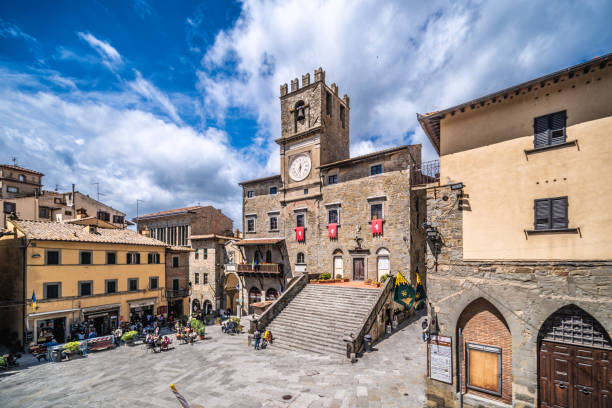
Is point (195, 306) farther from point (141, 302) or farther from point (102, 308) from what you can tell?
point (102, 308)

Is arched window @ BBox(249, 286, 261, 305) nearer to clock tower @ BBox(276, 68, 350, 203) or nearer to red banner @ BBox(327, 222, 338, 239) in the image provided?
clock tower @ BBox(276, 68, 350, 203)

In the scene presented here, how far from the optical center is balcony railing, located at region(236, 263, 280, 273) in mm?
31062

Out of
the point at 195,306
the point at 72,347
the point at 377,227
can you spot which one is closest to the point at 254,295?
the point at 195,306

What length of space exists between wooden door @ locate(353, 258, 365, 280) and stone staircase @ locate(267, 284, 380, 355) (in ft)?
11.3

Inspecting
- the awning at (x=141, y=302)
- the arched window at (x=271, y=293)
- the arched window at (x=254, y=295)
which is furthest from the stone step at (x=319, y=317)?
the awning at (x=141, y=302)

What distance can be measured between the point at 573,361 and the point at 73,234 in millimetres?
32835

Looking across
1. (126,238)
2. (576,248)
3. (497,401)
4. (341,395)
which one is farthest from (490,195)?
(126,238)

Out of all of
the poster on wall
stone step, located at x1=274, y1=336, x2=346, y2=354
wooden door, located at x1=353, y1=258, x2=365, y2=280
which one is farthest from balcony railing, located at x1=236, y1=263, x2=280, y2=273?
the poster on wall

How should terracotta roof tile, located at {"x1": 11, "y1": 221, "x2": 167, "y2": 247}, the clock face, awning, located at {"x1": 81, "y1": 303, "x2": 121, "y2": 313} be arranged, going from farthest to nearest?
the clock face, awning, located at {"x1": 81, "y1": 303, "x2": 121, "y2": 313}, terracotta roof tile, located at {"x1": 11, "y1": 221, "x2": 167, "y2": 247}

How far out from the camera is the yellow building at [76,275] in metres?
21.1

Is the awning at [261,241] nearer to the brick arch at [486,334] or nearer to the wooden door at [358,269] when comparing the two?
the wooden door at [358,269]

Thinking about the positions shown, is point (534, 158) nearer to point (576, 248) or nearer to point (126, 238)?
point (576, 248)

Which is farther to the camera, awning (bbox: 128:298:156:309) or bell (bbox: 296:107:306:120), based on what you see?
bell (bbox: 296:107:306:120)

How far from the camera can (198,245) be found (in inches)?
1473
